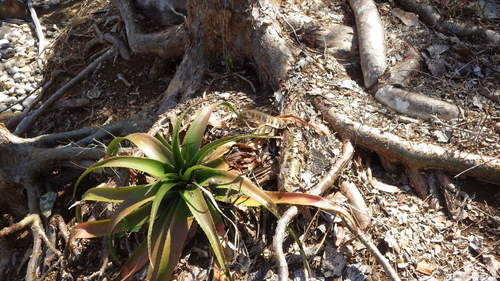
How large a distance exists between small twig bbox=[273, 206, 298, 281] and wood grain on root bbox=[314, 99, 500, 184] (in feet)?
2.29

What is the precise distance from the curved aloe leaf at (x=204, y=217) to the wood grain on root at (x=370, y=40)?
151cm

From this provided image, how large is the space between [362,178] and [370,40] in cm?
114

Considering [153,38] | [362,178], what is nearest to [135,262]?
[362,178]

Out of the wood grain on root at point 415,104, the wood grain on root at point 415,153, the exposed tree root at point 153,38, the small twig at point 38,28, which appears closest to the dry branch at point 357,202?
the wood grain on root at point 415,153

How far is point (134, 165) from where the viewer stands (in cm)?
242

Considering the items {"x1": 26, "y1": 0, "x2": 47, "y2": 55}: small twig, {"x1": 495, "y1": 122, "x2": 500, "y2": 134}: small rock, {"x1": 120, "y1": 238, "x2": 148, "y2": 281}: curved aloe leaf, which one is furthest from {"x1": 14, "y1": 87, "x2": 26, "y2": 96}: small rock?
{"x1": 495, "y1": 122, "x2": 500, "y2": 134}: small rock

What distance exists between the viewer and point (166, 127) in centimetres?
308

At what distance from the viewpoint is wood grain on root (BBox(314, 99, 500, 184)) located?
2.56 meters

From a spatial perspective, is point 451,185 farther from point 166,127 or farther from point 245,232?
point 166,127

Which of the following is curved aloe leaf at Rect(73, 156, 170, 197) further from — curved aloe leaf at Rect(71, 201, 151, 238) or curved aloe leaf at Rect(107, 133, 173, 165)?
curved aloe leaf at Rect(71, 201, 151, 238)

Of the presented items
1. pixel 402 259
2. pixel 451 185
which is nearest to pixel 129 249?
pixel 402 259

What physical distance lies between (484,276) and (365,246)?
0.63 m

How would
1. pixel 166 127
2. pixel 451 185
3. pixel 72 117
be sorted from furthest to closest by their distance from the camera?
pixel 72 117, pixel 166 127, pixel 451 185

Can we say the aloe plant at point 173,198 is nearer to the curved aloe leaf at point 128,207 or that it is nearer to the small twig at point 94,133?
the curved aloe leaf at point 128,207
